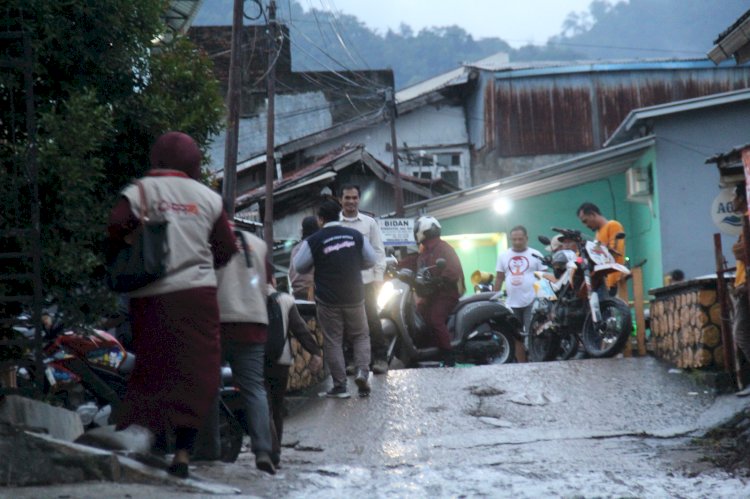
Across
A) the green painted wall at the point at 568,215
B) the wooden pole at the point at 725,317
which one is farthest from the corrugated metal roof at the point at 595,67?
the wooden pole at the point at 725,317

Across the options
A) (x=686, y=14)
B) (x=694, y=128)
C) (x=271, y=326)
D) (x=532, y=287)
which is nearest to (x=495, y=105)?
(x=694, y=128)

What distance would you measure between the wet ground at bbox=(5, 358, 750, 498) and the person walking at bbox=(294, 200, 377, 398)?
0.37 metres

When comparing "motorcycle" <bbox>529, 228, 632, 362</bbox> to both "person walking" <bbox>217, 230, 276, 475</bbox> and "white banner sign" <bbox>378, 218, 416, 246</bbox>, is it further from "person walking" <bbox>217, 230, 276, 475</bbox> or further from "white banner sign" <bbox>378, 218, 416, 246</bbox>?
"white banner sign" <bbox>378, 218, 416, 246</bbox>

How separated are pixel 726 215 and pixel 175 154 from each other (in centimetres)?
637

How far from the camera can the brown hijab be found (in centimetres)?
604

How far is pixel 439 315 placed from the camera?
12.8 metres

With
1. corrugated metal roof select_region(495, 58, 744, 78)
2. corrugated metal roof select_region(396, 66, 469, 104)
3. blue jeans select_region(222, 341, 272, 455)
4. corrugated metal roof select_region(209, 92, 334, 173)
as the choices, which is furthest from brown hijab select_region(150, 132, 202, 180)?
corrugated metal roof select_region(396, 66, 469, 104)

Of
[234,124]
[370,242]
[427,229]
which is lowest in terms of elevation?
[370,242]

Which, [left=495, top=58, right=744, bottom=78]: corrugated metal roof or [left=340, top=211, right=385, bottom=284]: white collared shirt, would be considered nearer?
[left=340, top=211, right=385, bottom=284]: white collared shirt

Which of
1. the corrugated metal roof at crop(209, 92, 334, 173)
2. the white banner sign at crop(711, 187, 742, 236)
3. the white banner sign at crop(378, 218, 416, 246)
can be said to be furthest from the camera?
the corrugated metal roof at crop(209, 92, 334, 173)

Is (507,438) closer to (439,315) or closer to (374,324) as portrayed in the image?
(374,324)

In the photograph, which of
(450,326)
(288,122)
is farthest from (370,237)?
(288,122)

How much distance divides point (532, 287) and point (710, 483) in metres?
8.06

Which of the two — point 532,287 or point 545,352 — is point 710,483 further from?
point 532,287
